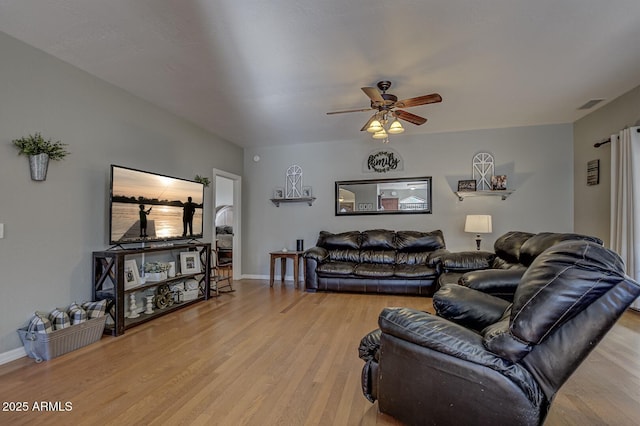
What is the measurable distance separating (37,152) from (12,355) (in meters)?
1.70

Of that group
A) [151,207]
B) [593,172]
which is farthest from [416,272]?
[151,207]

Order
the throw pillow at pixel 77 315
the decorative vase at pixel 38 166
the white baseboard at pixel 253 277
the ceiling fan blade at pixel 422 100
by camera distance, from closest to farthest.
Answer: the decorative vase at pixel 38 166, the throw pillow at pixel 77 315, the ceiling fan blade at pixel 422 100, the white baseboard at pixel 253 277

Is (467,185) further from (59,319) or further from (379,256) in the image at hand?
(59,319)

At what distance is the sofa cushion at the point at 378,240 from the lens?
5168 millimetres

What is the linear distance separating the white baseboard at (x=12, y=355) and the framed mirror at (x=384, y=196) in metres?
4.51

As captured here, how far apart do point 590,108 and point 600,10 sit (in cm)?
268

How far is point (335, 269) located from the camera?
4859 mm

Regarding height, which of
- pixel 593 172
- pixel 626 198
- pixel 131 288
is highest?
pixel 593 172

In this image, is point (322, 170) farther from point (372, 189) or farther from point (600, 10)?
point (600, 10)

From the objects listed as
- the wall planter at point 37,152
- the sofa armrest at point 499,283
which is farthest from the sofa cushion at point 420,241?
the wall planter at point 37,152

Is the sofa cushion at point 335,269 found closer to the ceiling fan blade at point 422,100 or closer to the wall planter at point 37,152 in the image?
the ceiling fan blade at point 422,100

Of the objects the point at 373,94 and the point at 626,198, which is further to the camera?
the point at 626,198

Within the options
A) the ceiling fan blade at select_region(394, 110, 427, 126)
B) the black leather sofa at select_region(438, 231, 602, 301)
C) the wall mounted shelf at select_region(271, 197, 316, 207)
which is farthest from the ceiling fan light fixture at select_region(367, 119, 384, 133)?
the wall mounted shelf at select_region(271, 197, 316, 207)

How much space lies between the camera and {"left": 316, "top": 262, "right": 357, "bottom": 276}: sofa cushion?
4816mm
